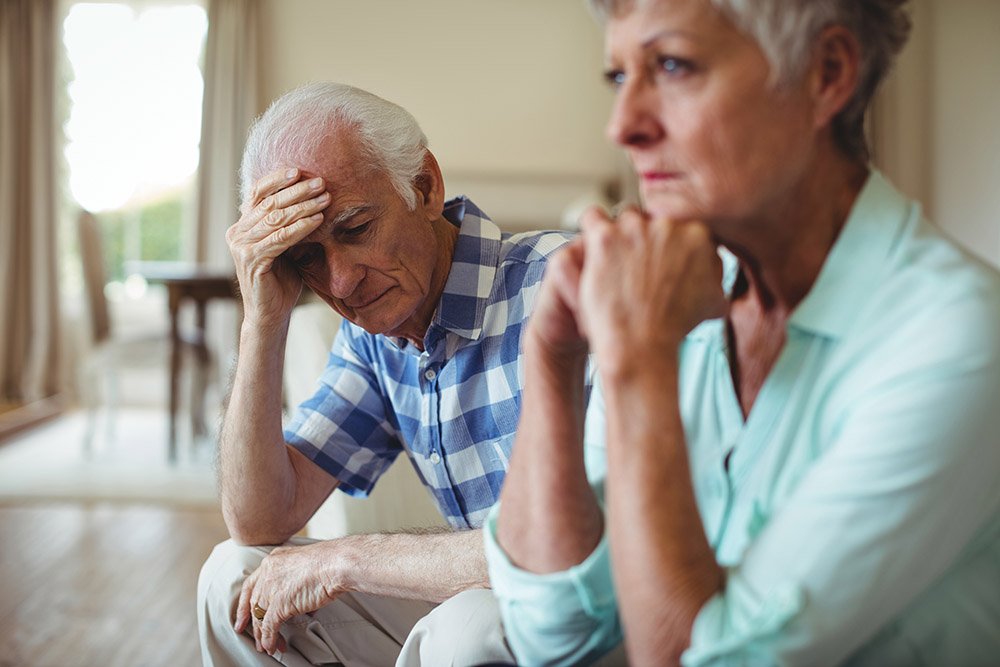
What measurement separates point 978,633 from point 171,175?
644 cm

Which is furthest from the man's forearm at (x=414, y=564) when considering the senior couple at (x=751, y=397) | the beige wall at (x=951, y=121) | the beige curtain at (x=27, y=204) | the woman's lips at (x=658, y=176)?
the beige curtain at (x=27, y=204)

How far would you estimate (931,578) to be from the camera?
0.79 meters

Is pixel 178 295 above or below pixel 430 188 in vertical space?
below

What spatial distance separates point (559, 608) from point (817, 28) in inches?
21.2

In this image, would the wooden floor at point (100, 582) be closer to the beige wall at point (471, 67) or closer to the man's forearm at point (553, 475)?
the man's forearm at point (553, 475)

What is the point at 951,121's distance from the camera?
5.84 metres

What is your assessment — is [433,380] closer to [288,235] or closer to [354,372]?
[354,372]

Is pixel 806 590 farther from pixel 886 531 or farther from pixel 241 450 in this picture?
pixel 241 450

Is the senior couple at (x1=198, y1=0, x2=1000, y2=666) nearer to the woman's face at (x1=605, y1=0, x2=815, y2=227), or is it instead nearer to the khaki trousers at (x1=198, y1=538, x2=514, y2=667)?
the woman's face at (x1=605, y1=0, x2=815, y2=227)

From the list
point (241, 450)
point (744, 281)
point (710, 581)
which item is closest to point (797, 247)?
point (744, 281)

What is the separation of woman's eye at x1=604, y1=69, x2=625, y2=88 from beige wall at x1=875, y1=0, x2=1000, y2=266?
15.1 ft

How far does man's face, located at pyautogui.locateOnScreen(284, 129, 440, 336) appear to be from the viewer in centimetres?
146

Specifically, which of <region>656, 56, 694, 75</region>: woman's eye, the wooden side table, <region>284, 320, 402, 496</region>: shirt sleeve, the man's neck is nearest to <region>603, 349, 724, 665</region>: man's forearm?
<region>656, 56, 694, 75</region>: woman's eye

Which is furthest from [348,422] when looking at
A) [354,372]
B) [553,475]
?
[553,475]
